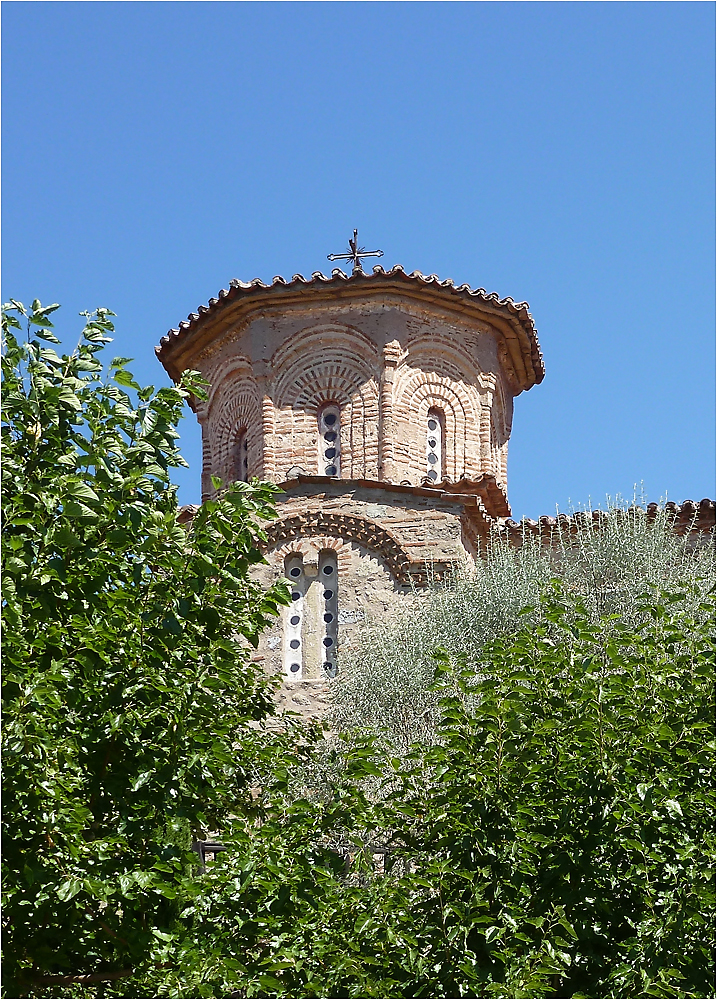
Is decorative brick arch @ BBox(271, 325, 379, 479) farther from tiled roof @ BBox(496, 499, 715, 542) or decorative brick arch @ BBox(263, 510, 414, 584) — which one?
tiled roof @ BBox(496, 499, 715, 542)

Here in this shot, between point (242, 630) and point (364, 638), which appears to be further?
point (364, 638)

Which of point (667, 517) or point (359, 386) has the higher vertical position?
point (359, 386)

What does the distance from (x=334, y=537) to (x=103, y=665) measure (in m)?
9.00

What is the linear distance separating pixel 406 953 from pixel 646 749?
1.81m

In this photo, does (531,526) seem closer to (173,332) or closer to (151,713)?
(173,332)

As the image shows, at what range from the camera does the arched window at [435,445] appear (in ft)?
61.1

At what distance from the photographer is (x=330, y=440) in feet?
60.6

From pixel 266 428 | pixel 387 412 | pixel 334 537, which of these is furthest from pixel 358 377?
pixel 334 537

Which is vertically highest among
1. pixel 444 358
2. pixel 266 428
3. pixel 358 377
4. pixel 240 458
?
pixel 444 358

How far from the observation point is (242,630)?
347 inches

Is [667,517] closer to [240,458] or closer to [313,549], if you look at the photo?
[313,549]

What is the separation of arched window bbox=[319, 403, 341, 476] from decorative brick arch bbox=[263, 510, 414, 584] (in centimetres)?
182

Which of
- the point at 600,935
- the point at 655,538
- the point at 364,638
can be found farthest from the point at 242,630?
the point at 655,538

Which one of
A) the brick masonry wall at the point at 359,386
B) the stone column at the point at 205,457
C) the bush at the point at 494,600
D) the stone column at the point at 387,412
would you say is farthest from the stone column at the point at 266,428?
the bush at the point at 494,600
